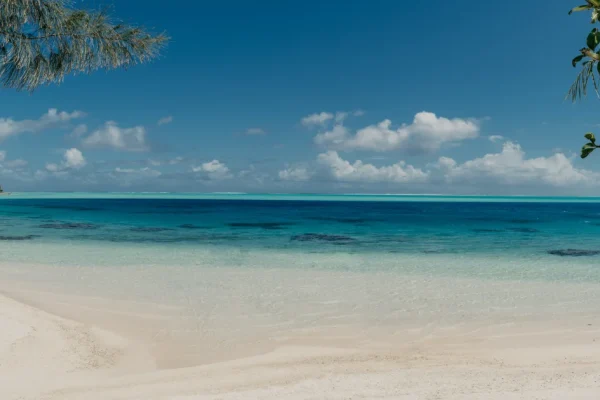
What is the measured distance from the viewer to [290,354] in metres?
7.12

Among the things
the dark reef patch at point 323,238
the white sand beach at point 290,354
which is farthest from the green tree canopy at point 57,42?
the dark reef patch at point 323,238

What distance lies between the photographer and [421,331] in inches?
331

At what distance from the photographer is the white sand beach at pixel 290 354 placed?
5480 mm

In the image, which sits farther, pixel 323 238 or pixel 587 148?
pixel 323 238

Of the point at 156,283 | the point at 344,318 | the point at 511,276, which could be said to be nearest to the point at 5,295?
the point at 156,283

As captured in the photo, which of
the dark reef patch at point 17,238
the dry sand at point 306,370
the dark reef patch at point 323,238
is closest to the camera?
the dry sand at point 306,370

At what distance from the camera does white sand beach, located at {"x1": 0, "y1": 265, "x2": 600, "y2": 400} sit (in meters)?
5.48

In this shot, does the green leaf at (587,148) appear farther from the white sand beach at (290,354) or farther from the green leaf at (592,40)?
the white sand beach at (290,354)

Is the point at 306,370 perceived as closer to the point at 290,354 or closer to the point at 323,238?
the point at 290,354

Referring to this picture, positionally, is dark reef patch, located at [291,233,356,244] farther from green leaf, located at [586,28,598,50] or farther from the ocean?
green leaf, located at [586,28,598,50]

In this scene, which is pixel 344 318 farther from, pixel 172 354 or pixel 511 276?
pixel 511 276

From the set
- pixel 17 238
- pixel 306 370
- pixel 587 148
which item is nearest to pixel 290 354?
pixel 306 370

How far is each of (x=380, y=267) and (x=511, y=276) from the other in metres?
4.31

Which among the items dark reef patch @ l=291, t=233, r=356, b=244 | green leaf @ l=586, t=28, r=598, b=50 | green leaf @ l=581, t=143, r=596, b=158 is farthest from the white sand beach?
dark reef patch @ l=291, t=233, r=356, b=244
